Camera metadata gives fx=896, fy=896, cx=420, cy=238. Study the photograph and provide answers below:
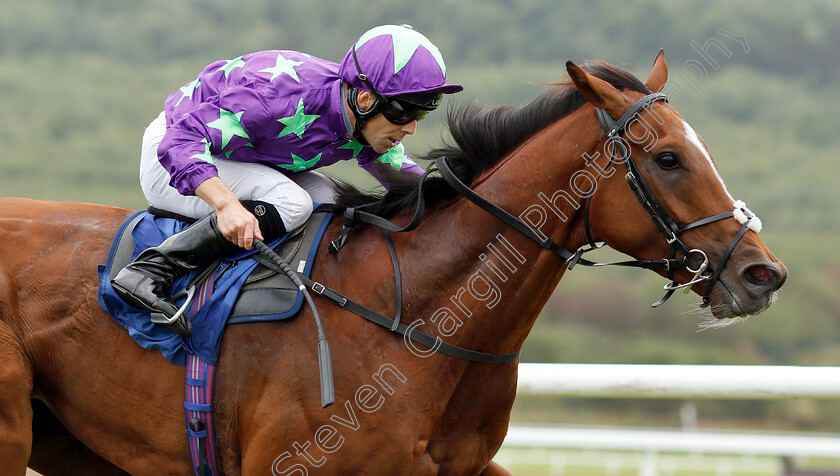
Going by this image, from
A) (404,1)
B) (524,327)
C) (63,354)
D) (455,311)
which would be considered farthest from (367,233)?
(404,1)

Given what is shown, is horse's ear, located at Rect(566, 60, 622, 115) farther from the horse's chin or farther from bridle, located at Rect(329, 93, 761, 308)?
the horse's chin

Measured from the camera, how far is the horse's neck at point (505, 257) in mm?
A: 3084

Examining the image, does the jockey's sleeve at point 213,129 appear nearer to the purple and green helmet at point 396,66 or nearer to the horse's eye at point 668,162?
the purple and green helmet at point 396,66

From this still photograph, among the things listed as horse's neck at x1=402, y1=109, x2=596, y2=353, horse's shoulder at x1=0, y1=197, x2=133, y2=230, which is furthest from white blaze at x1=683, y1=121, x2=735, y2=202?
horse's shoulder at x1=0, y1=197, x2=133, y2=230

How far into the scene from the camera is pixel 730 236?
285cm

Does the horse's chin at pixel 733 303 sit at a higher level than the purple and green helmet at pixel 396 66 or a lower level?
lower

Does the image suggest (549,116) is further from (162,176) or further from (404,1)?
(404,1)

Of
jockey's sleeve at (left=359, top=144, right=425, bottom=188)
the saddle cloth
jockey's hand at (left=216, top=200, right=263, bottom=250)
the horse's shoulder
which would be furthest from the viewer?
jockey's sleeve at (left=359, top=144, right=425, bottom=188)

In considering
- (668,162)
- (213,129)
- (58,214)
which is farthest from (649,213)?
(58,214)

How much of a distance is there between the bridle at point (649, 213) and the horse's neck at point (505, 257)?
0.13ft

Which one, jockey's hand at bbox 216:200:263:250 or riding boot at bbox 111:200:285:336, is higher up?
jockey's hand at bbox 216:200:263:250

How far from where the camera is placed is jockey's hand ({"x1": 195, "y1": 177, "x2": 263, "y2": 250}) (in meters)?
3.05

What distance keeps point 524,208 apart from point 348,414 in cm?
93

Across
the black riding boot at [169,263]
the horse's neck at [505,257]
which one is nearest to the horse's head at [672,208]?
the horse's neck at [505,257]
